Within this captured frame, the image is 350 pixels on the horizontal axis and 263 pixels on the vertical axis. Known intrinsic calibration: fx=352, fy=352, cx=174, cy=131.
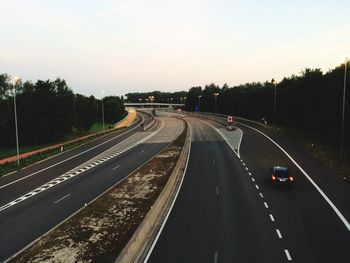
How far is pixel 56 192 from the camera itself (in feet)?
106

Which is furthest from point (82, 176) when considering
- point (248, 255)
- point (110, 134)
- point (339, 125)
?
point (110, 134)

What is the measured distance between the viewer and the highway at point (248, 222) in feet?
56.8

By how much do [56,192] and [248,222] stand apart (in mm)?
18596

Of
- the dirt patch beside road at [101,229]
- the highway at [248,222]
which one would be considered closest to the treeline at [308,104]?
the highway at [248,222]

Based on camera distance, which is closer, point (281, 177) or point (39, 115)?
point (281, 177)

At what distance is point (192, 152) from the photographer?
51000mm

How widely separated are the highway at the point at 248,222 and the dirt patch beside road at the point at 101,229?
91.3 inches

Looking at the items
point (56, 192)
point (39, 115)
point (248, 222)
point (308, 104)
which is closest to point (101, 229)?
point (248, 222)

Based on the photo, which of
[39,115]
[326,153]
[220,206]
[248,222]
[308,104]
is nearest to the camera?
[248,222]

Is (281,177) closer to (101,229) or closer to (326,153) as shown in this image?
(326,153)

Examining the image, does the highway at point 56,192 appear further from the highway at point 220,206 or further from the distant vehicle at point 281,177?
the distant vehicle at point 281,177

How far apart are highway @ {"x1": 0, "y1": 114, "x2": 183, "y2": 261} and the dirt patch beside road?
1329 mm

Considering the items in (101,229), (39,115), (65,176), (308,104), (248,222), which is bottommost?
(65,176)

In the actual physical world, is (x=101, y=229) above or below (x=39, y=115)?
below
